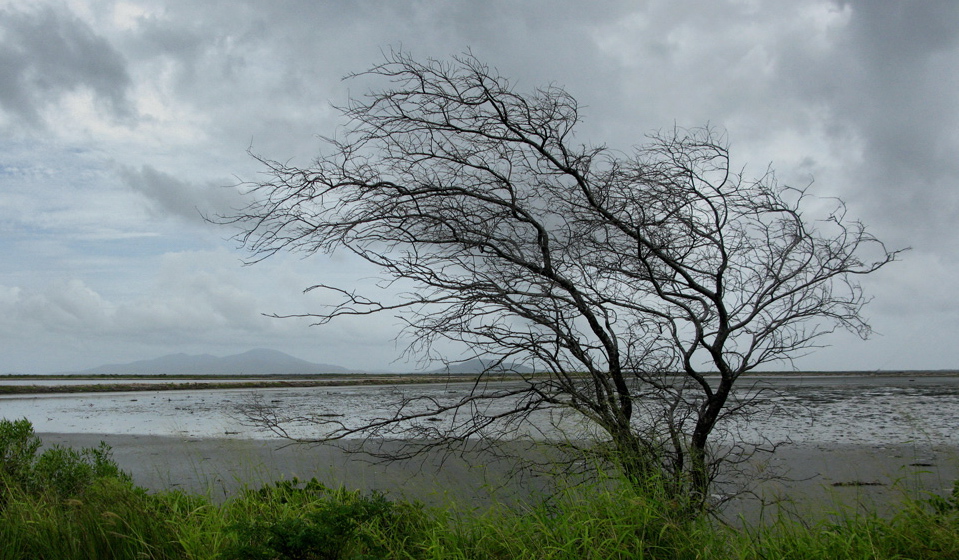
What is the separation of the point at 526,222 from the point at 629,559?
8.92 feet

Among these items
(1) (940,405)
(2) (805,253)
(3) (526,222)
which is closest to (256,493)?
(3) (526,222)

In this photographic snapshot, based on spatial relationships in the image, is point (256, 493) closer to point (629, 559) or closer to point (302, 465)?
point (629, 559)

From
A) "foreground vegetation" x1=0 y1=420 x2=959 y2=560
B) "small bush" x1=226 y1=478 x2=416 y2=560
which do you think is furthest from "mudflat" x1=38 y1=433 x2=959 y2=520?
"small bush" x1=226 y1=478 x2=416 y2=560

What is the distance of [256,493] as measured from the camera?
568cm

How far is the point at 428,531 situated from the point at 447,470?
4.01m

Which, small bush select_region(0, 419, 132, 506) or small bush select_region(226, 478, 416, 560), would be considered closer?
small bush select_region(226, 478, 416, 560)

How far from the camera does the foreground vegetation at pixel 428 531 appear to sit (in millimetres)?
3635

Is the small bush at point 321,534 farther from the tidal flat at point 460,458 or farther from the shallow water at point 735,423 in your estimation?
the shallow water at point 735,423

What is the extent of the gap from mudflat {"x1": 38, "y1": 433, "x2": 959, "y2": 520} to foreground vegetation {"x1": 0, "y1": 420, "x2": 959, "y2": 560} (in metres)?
1.42

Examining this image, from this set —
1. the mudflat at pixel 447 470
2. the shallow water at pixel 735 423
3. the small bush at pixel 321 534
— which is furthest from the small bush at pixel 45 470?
the shallow water at pixel 735 423

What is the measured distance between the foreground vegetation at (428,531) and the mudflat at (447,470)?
1419mm

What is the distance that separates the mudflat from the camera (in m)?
6.70

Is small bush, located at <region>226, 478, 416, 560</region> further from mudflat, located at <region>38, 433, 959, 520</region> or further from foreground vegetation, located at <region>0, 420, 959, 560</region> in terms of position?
mudflat, located at <region>38, 433, 959, 520</region>

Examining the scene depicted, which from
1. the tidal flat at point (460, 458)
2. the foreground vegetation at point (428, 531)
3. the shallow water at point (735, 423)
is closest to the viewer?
the foreground vegetation at point (428, 531)
